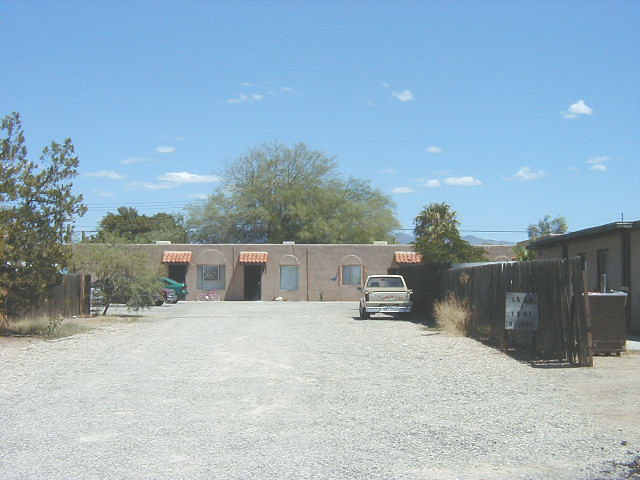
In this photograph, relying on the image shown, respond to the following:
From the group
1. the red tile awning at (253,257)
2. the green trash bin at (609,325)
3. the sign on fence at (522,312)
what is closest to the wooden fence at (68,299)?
the sign on fence at (522,312)

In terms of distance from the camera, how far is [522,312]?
599 inches

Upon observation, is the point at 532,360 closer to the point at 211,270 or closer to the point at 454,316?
the point at 454,316

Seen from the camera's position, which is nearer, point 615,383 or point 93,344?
→ point 615,383

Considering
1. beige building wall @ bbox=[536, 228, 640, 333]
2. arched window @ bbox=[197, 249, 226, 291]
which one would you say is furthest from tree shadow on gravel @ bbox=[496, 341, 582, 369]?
arched window @ bbox=[197, 249, 226, 291]

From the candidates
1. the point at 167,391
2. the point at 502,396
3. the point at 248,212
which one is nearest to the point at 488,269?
the point at 502,396

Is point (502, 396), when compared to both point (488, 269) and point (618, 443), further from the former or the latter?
point (488, 269)

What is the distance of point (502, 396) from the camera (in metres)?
10.4

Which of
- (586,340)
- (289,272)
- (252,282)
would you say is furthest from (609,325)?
(252,282)

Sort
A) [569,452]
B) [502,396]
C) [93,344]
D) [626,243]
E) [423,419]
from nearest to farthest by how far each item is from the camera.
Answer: [569,452], [423,419], [502,396], [93,344], [626,243]

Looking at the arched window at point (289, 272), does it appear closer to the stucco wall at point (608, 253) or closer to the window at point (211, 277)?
the window at point (211, 277)

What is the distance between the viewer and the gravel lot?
21.9 ft

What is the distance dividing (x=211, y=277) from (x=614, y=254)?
113 ft

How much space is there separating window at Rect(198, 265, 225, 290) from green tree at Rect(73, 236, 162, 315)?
2197 centimetres

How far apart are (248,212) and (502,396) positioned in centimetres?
5014
